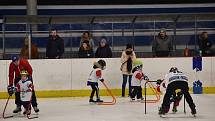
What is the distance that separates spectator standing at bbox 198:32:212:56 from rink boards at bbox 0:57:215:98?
26cm

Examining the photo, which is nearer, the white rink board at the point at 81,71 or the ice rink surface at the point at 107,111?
the ice rink surface at the point at 107,111

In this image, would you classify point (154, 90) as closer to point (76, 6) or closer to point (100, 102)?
point (100, 102)

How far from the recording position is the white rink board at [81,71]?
12.9 metres

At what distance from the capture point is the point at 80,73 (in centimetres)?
1312

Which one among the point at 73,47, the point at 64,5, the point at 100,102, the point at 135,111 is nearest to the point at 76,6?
the point at 64,5

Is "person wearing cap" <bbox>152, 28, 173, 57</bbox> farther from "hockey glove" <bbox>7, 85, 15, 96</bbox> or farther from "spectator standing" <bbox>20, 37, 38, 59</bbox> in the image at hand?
"hockey glove" <bbox>7, 85, 15, 96</bbox>

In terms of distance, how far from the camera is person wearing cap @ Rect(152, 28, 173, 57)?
13220 mm

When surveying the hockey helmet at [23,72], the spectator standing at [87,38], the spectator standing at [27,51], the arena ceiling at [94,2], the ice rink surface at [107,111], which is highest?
the arena ceiling at [94,2]

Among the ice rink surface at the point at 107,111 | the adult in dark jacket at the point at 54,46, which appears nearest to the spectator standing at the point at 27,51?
the adult in dark jacket at the point at 54,46

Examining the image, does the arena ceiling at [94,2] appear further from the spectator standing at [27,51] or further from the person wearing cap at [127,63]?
the person wearing cap at [127,63]

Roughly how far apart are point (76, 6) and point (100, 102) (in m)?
6.33

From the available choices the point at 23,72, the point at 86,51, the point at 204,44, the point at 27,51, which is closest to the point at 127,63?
the point at 86,51

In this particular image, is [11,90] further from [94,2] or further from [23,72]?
[94,2]

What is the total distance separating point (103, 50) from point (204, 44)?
9.32 feet
